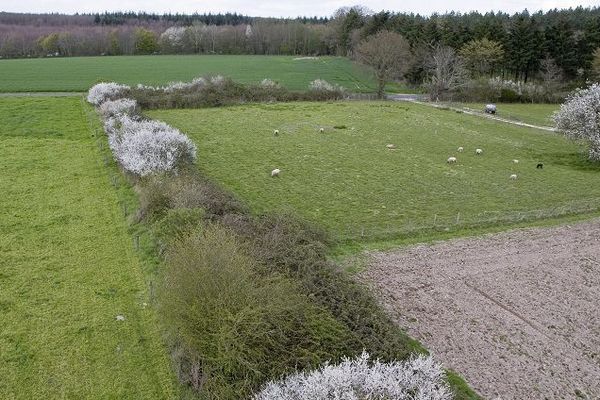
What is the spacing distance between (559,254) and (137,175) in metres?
20.2

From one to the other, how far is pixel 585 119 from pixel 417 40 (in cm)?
5077

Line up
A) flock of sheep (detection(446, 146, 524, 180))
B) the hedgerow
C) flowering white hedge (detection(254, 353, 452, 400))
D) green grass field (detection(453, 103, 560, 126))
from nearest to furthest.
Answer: flowering white hedge (detection(254, 353, 452, 400)), the hedgerow, flock of sheep (detection(446, 146, 524, 180)), green grass field (detection(453, 103, 560, 126))

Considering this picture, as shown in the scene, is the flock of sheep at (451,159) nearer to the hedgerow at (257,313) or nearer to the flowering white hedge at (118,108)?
the flowering white hedge at (118,108)

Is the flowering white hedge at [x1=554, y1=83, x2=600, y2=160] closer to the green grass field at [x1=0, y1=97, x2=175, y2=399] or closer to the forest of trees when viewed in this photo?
the green grass field at [x1=0, y1=97, x2=175, y2=399]

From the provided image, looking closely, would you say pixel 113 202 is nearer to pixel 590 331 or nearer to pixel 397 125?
pixel 590 331

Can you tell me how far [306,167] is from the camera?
32.1 m

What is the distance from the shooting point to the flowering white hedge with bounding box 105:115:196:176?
80.4ft

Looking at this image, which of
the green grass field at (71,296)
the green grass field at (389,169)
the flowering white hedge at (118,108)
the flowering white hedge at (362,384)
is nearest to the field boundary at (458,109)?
the green grass field at (389,169)

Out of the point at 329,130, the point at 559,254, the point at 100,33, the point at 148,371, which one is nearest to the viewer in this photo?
the point at 148,371

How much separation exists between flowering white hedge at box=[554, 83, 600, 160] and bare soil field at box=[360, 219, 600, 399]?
14.9m

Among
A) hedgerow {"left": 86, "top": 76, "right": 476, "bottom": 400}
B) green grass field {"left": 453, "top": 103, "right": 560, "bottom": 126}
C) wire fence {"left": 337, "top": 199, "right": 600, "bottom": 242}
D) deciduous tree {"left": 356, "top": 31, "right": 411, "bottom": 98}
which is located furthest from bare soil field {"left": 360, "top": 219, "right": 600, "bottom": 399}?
deciduous tree {"left": 356, "top": 31, "right": 411, "bottom": 98}

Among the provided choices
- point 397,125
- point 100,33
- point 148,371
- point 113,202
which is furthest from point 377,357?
point 100,33

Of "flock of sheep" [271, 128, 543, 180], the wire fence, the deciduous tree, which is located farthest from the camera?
the deciduous tree

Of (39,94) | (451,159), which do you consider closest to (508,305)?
(451,159)
